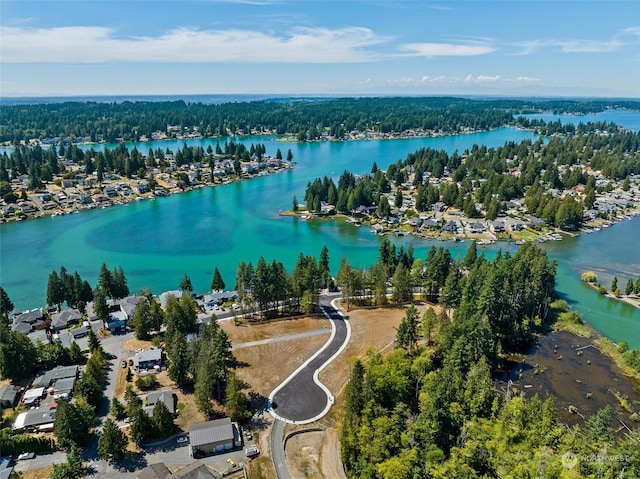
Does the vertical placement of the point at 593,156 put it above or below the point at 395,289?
above

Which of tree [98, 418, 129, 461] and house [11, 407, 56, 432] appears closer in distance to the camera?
tree [98, 418, 129, 461]

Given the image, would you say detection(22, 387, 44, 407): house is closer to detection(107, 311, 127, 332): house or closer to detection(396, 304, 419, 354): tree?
detection(107, 311, 127, 332): house

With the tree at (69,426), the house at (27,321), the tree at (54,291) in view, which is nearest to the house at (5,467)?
the tree at (69,426)

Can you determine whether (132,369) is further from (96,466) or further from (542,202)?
(542,202)

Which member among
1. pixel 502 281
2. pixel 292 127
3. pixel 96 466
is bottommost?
pixel 96 466

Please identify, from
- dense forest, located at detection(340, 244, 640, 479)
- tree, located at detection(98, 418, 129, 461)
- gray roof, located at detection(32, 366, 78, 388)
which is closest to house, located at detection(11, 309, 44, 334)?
gray roof, located at detection(32, 366, 78, 388)

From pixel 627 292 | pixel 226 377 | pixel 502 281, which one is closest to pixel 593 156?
pixel 627 292
